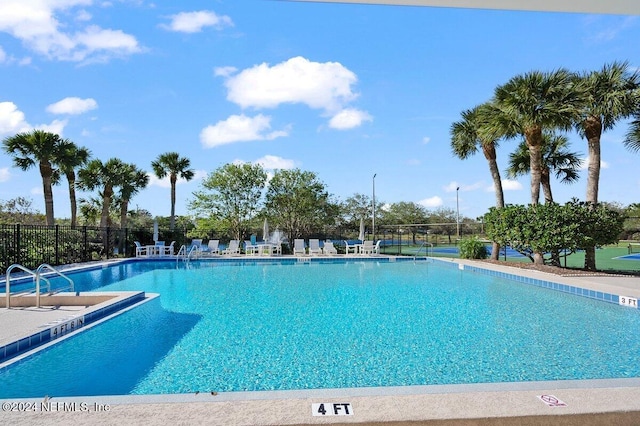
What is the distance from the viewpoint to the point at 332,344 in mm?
4797

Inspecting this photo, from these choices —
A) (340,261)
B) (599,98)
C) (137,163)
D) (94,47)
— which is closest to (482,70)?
(599,98)

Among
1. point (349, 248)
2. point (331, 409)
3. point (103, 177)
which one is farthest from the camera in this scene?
point (349, 248)

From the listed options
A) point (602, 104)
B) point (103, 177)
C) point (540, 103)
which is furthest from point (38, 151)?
point (602, 104)

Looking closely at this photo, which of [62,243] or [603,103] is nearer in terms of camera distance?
[603,103]

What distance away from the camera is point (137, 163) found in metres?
20.4

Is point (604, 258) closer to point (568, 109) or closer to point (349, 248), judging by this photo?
point (568, 109)

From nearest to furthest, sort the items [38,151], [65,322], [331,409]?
1. [331,409]
2. [65,322]
3. [38,151]

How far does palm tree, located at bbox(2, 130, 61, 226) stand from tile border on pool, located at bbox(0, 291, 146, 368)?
466 inches

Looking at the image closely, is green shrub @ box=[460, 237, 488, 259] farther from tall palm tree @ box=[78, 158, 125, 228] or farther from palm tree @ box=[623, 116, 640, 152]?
tall palm tree @ box=[78, 158, 125, 228]

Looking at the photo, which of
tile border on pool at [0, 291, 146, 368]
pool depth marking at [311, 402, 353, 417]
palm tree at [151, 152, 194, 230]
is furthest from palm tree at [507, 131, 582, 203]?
palm tree at [151, 152, 194, 230]

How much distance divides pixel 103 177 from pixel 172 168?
3428 mm

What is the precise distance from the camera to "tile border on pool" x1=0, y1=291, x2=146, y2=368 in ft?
12.8

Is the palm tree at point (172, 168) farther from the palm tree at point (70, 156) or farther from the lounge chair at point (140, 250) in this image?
the lounge chair at point (140, 250)

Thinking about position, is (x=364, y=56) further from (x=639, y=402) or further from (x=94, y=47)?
(x=639, y=402)
